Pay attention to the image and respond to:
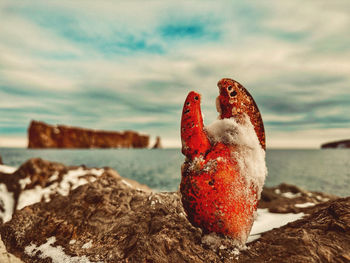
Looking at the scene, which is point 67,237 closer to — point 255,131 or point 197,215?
point 197,215

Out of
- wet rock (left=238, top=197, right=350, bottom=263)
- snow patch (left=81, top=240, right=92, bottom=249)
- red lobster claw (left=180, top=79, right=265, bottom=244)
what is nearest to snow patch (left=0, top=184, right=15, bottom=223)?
snow patch (left=81, top=240, right=92, bottom=249)

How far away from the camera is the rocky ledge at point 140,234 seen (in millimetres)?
3133

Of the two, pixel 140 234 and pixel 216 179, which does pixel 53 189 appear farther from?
pixel 216 179

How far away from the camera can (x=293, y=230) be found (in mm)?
3631

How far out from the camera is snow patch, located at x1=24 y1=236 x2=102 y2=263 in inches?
135

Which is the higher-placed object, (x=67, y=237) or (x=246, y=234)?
(x=246, y=234)

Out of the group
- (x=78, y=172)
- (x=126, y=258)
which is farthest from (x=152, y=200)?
(x=78, y=172)

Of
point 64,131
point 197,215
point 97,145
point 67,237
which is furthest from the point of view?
point 97,145

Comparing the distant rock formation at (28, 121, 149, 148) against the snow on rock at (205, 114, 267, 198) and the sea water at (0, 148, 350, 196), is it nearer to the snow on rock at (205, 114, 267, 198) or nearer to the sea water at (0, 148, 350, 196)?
the sea water at (0, 148, 350, 196)

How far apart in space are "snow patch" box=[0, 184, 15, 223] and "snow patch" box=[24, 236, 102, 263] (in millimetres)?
3296

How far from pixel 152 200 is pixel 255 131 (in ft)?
7.12

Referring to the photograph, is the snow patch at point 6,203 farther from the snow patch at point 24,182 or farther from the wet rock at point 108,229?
the wet rock at point 108,229

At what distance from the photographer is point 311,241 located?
10.2 feet

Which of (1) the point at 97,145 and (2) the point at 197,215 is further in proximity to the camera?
(1) the point at 97,145
